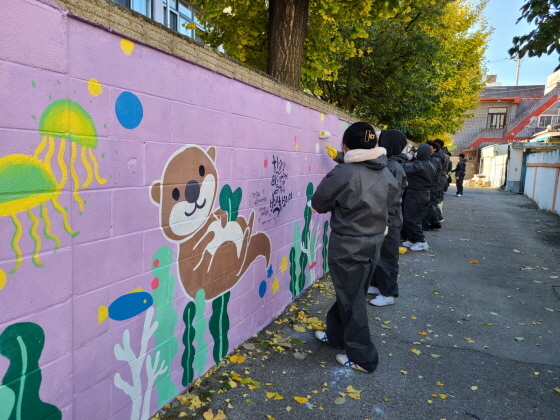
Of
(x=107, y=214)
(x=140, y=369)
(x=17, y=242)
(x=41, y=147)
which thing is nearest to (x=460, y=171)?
(x=140, y=369)

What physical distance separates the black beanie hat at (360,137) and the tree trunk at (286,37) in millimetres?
2946

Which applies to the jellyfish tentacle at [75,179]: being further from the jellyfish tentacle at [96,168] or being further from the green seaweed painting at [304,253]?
the green seaweed painting at [304,253]

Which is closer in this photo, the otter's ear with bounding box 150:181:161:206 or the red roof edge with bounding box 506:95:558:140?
the otter's ear with bounding box 150:181:161:206

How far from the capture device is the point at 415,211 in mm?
7691

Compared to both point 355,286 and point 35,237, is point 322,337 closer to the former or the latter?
point 355,286

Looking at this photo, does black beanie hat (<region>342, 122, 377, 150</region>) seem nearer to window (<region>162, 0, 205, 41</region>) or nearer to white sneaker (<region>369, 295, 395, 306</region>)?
white sneaker (<region>369, 295, 395, 306</region>)

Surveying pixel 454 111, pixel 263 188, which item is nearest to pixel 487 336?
pixel 263 188

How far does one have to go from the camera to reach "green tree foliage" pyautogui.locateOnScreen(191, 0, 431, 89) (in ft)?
20.7

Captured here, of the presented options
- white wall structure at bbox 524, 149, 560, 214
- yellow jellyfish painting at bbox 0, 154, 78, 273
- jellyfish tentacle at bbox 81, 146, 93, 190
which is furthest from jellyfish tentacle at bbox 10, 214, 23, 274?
white wall structure at bbox 524, 149, 560, 214

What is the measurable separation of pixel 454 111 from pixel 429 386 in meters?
20.6

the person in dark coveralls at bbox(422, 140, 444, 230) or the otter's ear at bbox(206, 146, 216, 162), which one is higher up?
the otter's ear at bbox(206, 146, 216, 162)

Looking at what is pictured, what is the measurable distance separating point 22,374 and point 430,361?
9.81 feet

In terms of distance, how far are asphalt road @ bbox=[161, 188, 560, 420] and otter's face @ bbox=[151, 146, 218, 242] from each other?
3.76 feet

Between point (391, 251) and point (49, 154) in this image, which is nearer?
point (49, 154)
